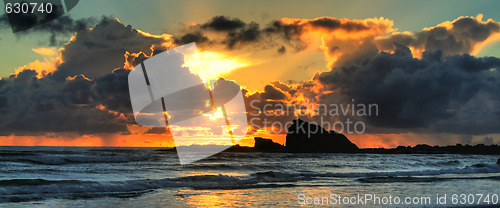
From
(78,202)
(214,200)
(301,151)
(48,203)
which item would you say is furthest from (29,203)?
(301,151)

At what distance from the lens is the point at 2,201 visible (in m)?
18.8

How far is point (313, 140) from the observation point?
139750 millimetres

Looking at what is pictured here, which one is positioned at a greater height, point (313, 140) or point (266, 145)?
point (313, 140)

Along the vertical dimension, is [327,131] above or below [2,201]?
above

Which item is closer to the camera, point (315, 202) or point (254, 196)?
point (315, 202)

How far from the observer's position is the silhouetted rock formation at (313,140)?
135 meters

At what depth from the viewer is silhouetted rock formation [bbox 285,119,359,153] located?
135 m

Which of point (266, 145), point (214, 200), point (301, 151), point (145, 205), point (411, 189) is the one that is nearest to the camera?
point (145, 205)

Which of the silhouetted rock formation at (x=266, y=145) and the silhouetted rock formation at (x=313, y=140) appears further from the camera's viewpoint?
the silhouetted rock formation at (x=266, y=145)

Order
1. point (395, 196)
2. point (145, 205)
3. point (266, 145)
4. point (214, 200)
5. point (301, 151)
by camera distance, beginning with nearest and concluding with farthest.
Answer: point (145, 205) < point (214, 200) < point (395, 196) < point (301, 151) < point (266, 145)

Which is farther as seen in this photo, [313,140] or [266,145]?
[266,145]

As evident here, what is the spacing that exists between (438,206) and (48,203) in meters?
18.7

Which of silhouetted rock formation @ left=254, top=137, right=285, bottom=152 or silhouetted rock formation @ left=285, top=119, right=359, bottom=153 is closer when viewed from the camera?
silhouetted rock formation @ left=285, top=119, right=359, bottom=153

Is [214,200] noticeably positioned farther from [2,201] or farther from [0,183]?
[0,183]
